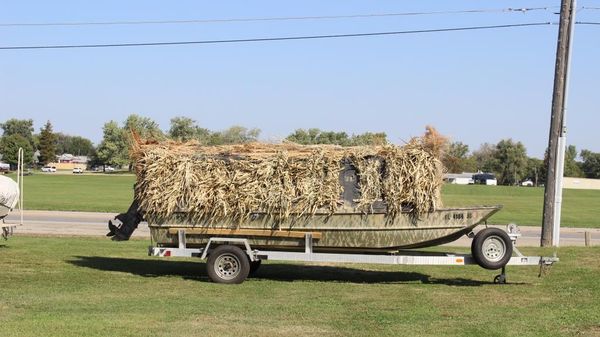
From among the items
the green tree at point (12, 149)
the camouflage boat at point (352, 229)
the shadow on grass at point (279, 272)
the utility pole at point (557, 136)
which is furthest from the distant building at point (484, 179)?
the camouflage boat at point (352, 229)

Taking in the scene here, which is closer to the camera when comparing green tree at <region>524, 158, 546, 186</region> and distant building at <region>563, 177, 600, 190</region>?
distant building at <region>563, 177, 600, 190</region>

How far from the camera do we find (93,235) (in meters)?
23.2

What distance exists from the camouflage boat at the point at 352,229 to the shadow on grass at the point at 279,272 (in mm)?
1029

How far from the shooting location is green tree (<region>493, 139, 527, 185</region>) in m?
159

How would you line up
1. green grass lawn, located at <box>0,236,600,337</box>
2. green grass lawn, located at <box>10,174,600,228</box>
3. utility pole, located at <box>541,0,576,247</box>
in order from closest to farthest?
green grass lawn, located at <box>0,236,600,337</box> < utility pole, located at <box>541,0,576,247</box> < green grass lawn, located at <box>10,174,600,228</box>

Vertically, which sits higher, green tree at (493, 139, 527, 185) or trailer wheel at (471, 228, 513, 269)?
green tree at (493, 139, 527, 185)

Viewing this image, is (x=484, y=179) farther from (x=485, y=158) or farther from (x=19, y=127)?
(x=19, y=127)

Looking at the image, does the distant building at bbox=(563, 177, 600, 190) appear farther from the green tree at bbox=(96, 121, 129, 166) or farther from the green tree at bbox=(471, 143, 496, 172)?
the green tree at bbox=(96, 121, 129, 166)

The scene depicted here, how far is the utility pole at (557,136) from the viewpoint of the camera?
64.4 feet

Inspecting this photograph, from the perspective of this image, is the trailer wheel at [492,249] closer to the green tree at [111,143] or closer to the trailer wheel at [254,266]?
the trailer wheel at [254,266]

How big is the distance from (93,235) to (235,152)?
1133cm

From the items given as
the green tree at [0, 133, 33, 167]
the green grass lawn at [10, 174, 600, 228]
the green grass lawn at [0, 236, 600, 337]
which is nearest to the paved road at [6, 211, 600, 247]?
the green grass lawn at [10, 174, 600, 228]

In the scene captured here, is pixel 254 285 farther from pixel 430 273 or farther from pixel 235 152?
pixel 430 273

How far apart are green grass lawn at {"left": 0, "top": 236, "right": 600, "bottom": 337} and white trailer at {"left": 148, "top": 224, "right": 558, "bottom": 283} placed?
1.20 feet
